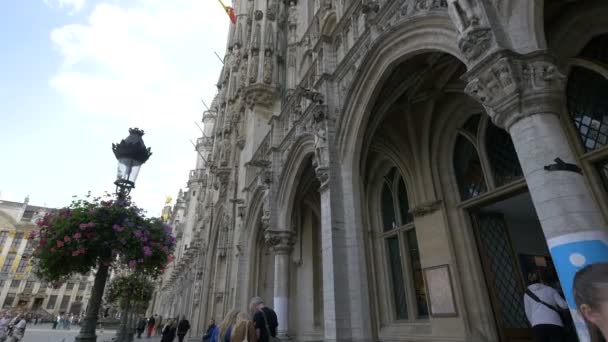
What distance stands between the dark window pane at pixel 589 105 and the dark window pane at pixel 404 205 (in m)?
4.54

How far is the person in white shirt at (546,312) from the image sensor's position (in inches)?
159

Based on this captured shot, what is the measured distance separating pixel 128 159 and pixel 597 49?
799 cm

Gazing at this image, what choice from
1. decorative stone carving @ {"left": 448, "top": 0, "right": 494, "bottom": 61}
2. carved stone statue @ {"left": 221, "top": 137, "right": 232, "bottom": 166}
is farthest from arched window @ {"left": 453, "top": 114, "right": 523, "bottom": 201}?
carved stone statue @ {"left": 221, "top": 137, "right": 232, "bottom": 166}

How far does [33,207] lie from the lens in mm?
68000

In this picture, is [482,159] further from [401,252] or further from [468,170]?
[401,252]

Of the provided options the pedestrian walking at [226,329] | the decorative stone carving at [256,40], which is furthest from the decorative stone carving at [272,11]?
the pedestrian walking at [226,329]

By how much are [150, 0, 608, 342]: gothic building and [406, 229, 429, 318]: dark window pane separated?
4cm

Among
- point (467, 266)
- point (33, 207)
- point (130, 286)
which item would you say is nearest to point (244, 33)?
point (130, 286)

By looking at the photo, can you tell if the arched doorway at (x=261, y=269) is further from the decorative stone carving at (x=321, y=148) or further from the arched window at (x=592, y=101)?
the arched window at (x=592, y=101)

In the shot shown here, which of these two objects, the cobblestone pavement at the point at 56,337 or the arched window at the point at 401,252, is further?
the cobblestone pavement at the point at 56,337

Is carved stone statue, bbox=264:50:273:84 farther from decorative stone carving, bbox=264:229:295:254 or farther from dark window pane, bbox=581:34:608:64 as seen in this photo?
dark window pane, bbox=581:34:608:64

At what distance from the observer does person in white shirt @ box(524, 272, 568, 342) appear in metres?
4.03

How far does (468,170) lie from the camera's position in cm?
790

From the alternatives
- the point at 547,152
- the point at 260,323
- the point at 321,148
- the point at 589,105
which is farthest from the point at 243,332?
the point at 589,105
